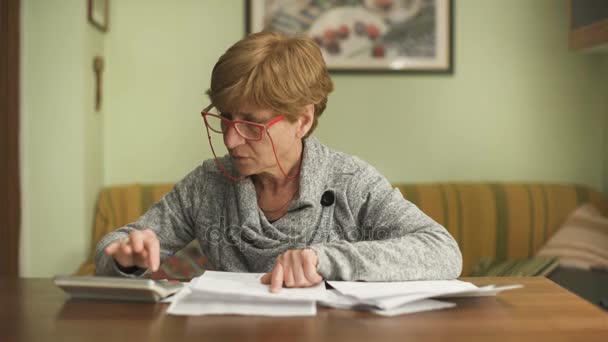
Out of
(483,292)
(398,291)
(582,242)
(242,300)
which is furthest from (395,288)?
(582,242)

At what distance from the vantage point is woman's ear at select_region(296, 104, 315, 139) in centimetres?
166

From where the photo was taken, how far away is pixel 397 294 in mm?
1110

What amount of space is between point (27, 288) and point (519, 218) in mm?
2420

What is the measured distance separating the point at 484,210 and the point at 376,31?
102 cm

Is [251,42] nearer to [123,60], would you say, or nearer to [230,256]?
[230,256]

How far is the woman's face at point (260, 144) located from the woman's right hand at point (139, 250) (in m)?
0.35

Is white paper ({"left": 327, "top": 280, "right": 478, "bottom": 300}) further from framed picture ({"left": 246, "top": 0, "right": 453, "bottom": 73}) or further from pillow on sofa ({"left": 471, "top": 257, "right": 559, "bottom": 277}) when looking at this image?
framed picture ({"left": 246, "top": 0, "right": 453, "bottom": 73})

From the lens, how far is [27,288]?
130 cm

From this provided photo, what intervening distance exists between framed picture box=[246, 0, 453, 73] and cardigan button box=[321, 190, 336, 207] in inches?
66.3

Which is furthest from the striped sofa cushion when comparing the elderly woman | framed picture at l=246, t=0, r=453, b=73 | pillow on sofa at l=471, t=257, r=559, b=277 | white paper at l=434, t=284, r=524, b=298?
white paper at l=434, t=284, r=524, b=298

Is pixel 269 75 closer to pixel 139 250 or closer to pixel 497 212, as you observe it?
pixel 139 250

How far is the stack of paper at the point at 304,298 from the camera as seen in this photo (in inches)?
42.3

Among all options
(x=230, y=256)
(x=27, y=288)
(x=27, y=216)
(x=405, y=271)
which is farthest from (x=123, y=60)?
(x=405, y=271)

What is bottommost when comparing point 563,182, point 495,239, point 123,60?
point 495,239
